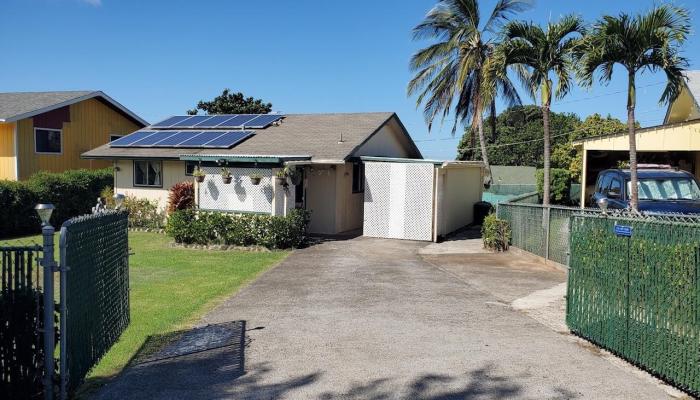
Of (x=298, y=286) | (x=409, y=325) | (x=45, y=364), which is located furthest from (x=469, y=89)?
(x=45, y=364)

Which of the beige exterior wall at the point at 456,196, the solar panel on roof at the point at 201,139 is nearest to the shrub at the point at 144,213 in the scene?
the solar panel on roof at the point at 201,139

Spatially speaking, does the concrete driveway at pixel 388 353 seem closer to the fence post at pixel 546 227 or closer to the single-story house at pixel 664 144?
the fence post at pixel 546 227

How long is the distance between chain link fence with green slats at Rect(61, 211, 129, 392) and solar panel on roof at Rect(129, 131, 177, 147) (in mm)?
13873

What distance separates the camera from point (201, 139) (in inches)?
771

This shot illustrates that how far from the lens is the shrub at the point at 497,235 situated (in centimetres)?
1520

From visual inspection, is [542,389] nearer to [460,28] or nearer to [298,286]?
[298,286]

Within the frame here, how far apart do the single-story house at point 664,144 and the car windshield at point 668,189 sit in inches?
86.8

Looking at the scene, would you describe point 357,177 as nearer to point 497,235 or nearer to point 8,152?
point 497,235

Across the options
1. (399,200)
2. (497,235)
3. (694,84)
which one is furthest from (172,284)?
(694,84)

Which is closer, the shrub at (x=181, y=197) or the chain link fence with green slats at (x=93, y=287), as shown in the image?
the chain link fence with green slats at (x=93, y=287)

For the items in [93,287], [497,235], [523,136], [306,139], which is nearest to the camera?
[93,287]

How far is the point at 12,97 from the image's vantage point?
25469mm

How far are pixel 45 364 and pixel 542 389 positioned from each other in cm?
445

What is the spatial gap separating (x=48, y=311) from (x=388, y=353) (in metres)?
3.48
